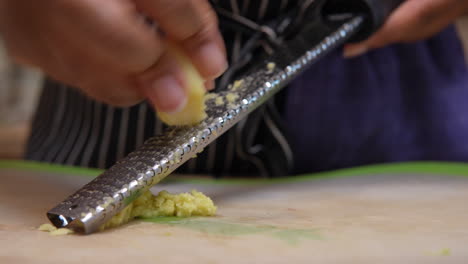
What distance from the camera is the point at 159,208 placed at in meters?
0.54

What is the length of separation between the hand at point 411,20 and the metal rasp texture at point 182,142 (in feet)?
0.36

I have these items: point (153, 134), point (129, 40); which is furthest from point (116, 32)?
point (153, 134)

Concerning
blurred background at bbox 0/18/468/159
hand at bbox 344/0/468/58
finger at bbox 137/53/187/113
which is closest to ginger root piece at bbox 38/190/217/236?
finger at bbox 137/53/187/113

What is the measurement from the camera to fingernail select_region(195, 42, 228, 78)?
50cm

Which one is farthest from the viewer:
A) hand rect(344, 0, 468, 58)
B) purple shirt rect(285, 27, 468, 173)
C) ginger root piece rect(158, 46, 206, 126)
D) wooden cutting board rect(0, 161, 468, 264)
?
purple shirt rect(285, 27, 468, 173)

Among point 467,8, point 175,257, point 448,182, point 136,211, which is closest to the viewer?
point 175,257

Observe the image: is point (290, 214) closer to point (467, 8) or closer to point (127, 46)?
point (127, 46)

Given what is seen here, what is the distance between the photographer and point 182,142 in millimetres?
550

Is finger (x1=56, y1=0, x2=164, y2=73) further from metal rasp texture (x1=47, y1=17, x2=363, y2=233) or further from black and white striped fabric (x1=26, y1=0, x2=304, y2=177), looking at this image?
black and white striped fabric (x1=26, y1=0, x2=304, y2=177)

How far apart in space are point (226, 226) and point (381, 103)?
652 mm

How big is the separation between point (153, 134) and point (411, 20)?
0.52m

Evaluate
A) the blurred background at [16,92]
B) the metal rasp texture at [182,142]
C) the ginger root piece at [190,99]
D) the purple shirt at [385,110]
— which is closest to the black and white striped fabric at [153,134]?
the purple shirt at [385,110]

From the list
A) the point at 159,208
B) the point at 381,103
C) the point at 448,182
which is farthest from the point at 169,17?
the point at 381,103

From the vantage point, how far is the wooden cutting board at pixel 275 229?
41 cm
